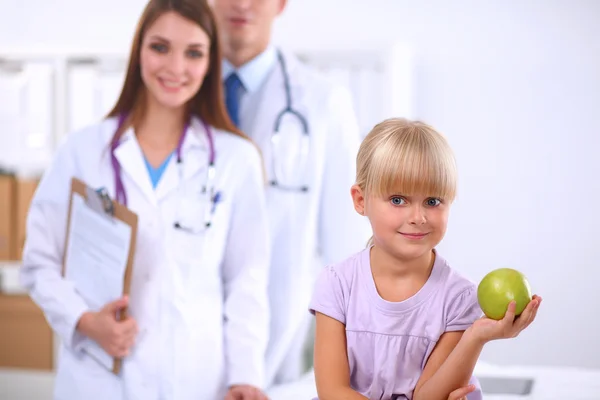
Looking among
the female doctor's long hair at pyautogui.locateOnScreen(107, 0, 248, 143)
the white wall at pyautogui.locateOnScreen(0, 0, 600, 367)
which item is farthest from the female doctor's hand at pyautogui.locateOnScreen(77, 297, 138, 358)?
the white wall at pyautogui.locateOnScreen(0, 0, 600, 367)

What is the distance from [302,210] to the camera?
163 cm

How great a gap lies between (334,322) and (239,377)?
0.57m

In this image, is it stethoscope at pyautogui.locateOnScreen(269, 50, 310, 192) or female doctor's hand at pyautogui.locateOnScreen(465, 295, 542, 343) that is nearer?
female doctor's hand at pyautogui.locateOnScreen(465, 295, 542, 343)

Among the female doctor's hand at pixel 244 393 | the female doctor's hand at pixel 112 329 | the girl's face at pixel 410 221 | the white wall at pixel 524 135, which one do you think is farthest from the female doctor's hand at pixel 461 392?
the white wall at pixel 524 135

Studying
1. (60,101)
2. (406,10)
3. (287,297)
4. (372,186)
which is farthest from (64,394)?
→ (406,10)

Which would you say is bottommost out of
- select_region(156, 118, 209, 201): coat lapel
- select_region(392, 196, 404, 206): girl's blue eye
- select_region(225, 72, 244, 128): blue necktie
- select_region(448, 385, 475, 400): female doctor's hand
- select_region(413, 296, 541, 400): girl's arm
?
select_region(448, 385, 475, 400): female doctor's hand

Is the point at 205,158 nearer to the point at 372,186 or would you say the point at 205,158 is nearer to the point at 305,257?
the point at 305,257

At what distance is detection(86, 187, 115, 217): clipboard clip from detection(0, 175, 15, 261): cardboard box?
4.93 ft

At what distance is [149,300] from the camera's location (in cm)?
143

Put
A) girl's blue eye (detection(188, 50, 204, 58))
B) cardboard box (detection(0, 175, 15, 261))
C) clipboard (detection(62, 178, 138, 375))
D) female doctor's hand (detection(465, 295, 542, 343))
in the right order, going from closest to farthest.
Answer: female doctor's hand (detection(465, 295, 542, 343)), clipboard (detection(62, 178, 138, 375)), girl's blue eye (detection(188, 50, 204, 58)), cardboard box (detection(0, 175, 15, 261))

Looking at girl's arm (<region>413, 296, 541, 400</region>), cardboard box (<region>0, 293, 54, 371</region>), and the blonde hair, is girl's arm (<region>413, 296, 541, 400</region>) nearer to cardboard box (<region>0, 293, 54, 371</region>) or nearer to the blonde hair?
the blonde hair

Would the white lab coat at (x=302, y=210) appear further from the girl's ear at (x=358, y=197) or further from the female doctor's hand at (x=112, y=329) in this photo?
the girl's ear at (x=358, y=197)

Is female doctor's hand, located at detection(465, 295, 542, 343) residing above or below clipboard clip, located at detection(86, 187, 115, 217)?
above

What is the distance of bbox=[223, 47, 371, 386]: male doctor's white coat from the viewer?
1.62m
